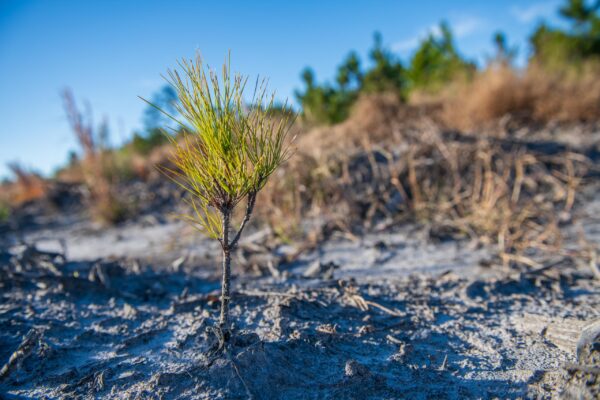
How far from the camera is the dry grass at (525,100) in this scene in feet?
17.3

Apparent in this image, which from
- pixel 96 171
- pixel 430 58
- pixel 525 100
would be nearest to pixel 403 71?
pixel 430 58

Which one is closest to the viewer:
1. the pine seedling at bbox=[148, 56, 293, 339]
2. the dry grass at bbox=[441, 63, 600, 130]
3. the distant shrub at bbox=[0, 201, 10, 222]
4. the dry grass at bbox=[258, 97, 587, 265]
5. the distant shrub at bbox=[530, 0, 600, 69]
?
the pine seedling at bbox=[148, 56, 293, 339]

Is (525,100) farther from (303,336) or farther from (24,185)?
(24,185)

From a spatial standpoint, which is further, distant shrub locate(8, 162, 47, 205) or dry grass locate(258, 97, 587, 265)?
distant shrub locate(8, 162, 47, 205)

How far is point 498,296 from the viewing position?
189cm

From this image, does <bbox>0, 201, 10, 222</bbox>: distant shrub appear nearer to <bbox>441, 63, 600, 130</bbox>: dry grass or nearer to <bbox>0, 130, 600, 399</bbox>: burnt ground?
<bbox>0, 130, 600, 399</bbox>: burnt ground

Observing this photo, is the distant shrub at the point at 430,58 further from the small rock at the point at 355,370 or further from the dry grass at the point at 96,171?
the small rock at the point at 355,370

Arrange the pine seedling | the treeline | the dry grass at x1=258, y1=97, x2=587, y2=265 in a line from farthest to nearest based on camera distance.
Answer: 1. the treeline
2. the dry grass at x1=258, y1=97, x2=587, y2=265
3. the pine seedling

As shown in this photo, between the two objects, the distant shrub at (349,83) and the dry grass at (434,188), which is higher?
the distant shrub at (349,83)

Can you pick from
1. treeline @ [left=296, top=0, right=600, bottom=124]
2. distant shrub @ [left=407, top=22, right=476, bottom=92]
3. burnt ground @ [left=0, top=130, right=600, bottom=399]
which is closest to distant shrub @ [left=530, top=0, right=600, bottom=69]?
treeline @ [left=296, top=0, right=600, bottom=124]

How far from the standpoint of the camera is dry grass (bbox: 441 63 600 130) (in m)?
5.27

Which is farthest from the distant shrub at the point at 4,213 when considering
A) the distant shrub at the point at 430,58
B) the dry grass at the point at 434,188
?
the distant shrub at the point at 430,58

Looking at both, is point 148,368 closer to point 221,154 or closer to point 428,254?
point 221,154

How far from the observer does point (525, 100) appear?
18.7 ft
